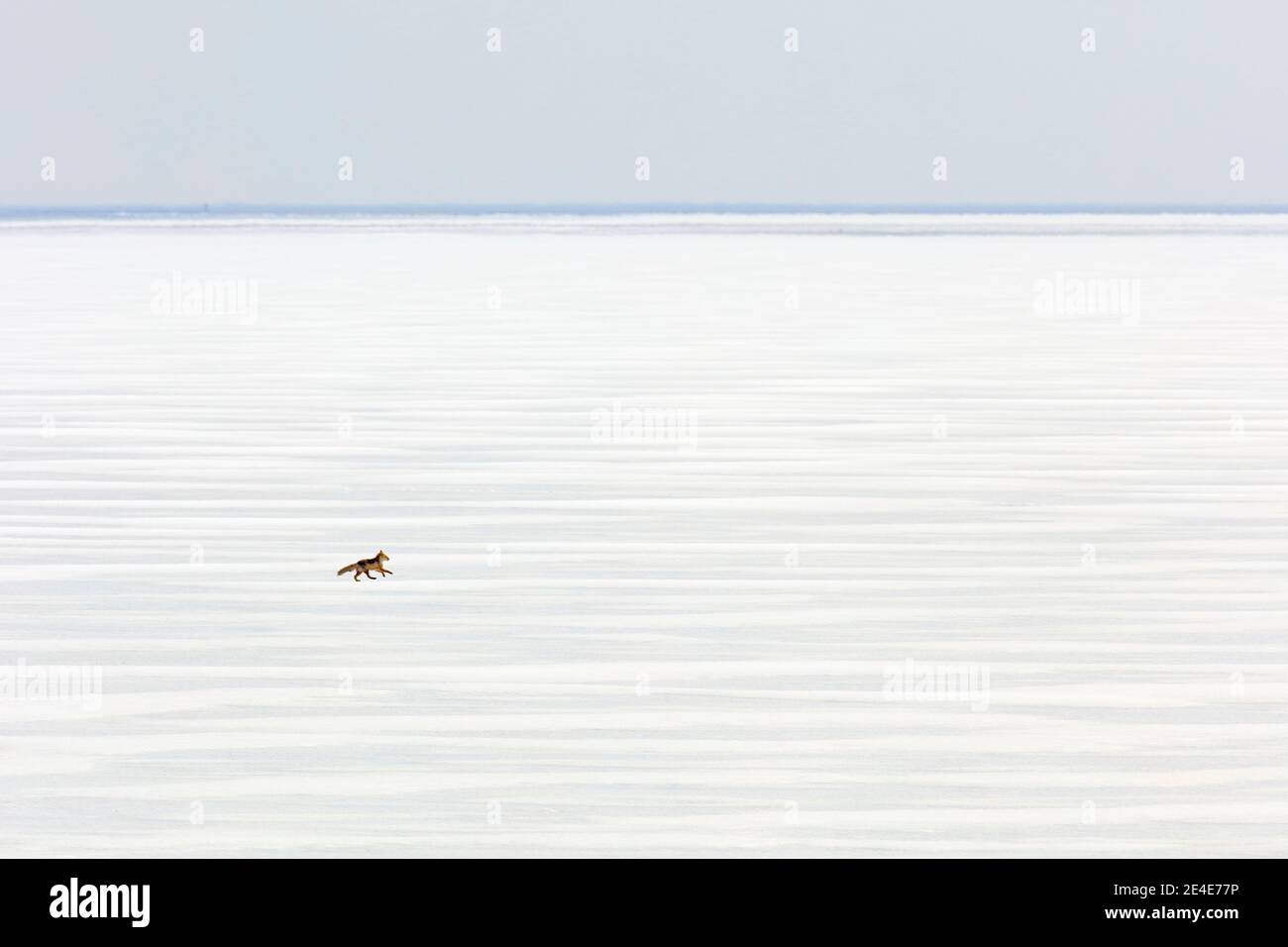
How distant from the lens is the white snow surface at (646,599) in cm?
505

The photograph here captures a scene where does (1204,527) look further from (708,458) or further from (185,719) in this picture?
(185,719)

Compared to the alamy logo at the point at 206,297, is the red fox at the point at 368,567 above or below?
below

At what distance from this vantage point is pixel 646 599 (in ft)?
24.3

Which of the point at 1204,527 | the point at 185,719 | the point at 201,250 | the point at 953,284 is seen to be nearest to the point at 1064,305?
the point at 953,284

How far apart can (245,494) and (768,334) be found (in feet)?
32.6

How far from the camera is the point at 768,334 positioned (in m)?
18.8
